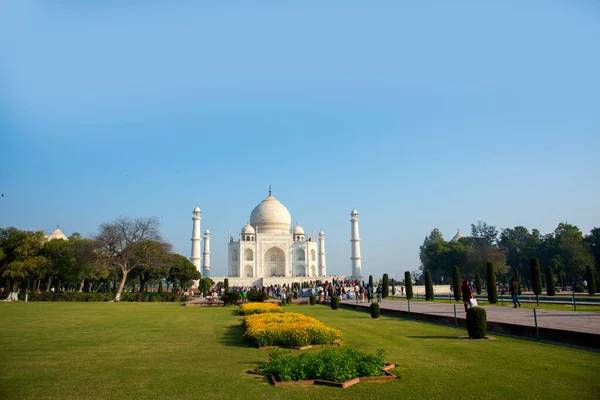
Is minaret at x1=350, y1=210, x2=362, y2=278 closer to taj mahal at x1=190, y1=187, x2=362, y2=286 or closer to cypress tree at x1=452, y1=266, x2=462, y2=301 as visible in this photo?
taj mahal at x1=190, y1=187, x2=362, y2=286

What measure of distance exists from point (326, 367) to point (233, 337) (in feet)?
17.5

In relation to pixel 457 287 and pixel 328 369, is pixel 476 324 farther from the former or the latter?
pixel 457 287

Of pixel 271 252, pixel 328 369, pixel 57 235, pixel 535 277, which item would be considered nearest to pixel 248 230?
pixel 271 252

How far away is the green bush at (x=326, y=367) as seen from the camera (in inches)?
252

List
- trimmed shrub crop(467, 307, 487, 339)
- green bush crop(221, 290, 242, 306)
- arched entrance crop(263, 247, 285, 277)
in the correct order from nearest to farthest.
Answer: trimmed shrub crop(467, 307, 487, 339)
green bush crop(221, 290, 242, 306)
arched entrance crop(263, 247, 285, 277)

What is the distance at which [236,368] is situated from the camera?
24.3 ft

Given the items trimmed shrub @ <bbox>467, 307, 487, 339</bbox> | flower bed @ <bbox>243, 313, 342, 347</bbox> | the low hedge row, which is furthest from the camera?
the low hedge row

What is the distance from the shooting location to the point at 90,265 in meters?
35.8

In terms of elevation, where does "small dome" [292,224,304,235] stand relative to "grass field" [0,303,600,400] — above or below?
above

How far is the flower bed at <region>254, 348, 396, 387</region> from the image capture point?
6.36 meters

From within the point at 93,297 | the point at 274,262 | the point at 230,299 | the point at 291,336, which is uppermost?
the point at 274,262

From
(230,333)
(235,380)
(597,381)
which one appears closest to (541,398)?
(597,381)

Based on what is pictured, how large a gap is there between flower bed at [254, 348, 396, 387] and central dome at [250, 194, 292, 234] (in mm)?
57571

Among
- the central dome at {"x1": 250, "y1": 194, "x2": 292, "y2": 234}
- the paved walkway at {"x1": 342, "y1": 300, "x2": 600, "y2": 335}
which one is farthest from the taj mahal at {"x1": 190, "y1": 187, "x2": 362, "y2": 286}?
the paved walkway at {"x1": 342, "y1": 300, "x2": 600, "y2": 335}
